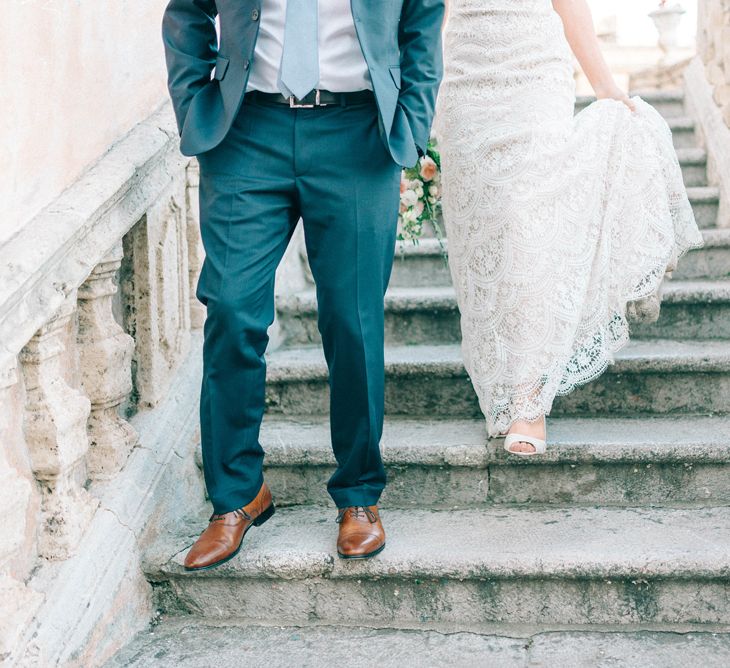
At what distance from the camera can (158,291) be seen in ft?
9.07

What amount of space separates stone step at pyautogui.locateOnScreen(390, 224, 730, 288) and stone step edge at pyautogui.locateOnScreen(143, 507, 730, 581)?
1349 millimetres

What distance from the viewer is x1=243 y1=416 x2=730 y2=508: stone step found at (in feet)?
8.79

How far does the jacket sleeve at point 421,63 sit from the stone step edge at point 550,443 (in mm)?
950

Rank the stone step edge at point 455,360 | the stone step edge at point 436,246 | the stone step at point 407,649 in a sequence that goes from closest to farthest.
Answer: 1. the stone step at point 407,649
2. the stone step edge at point 455,360
3. the stone step edge at point 436,246

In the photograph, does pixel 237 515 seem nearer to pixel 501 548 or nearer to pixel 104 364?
pixel 104 364

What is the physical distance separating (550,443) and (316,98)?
4.06 ft

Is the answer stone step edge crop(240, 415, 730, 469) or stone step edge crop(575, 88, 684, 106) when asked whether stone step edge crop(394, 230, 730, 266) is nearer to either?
stone step edge crop(240, 415, 730, 469)

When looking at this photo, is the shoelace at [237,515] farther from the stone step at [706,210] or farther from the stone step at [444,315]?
the stone step at [706,210]

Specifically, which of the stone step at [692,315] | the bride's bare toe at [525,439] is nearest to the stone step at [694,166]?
the stone step at [692,315]

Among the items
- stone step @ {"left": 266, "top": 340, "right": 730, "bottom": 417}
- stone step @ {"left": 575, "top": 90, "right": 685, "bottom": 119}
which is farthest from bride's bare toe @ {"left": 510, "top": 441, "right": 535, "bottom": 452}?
stone step @ {"left": 575, "top": 90, "right": 685, "bottom": 119}

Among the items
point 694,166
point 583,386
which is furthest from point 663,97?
point 583,386

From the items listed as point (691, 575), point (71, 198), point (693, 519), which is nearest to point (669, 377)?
point (693, 519)

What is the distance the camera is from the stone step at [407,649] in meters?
2.18

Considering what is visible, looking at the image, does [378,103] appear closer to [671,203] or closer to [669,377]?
[671,203]
